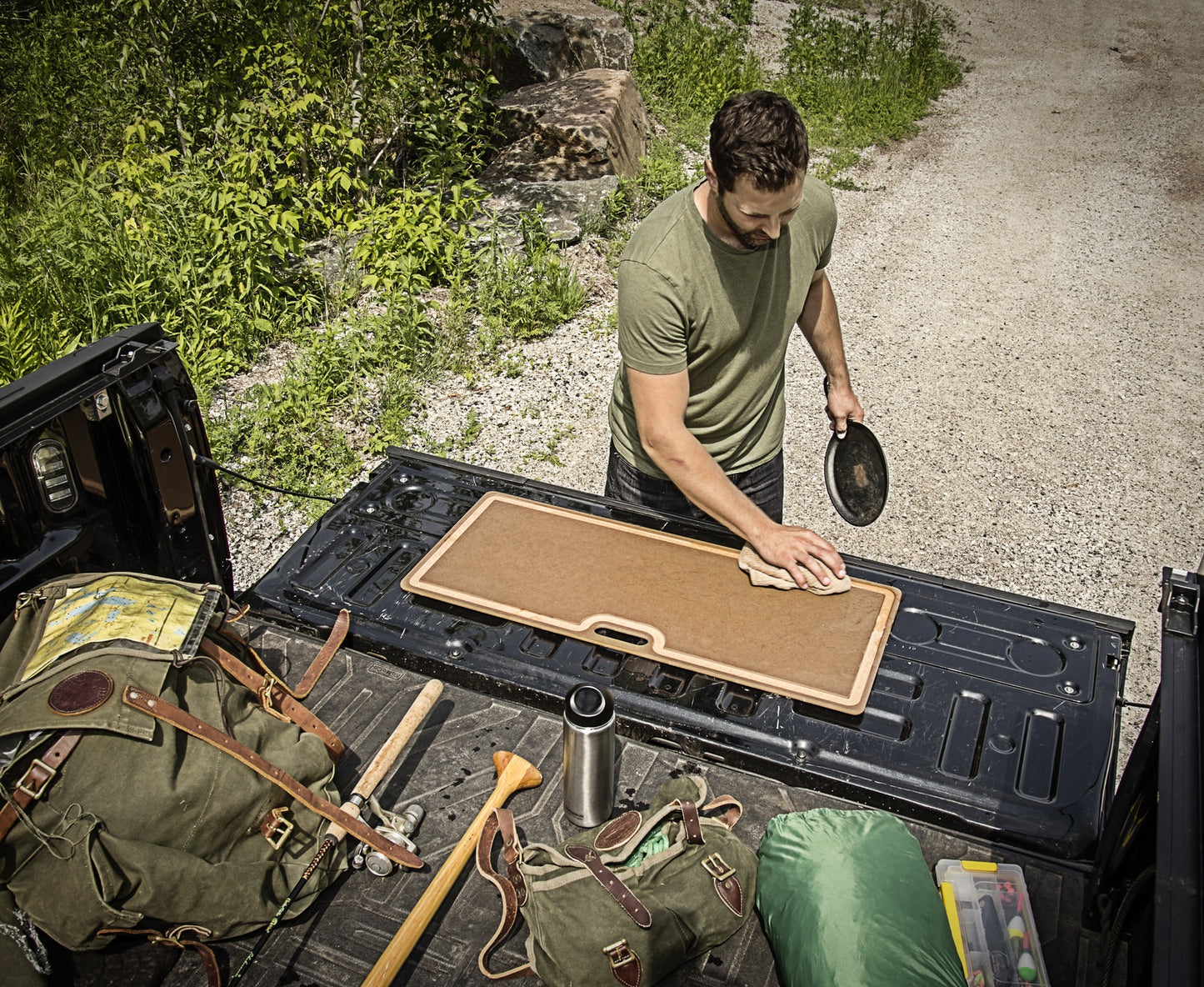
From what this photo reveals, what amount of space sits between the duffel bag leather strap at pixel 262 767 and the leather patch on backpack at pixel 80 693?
4 centimetres

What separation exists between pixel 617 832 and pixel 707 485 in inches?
35.4

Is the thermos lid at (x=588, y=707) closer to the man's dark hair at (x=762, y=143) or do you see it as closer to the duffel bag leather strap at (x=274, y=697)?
the duffel bag leather strap at (x=274, y=697)

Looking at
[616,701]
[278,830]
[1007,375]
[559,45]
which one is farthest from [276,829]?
[559,45]

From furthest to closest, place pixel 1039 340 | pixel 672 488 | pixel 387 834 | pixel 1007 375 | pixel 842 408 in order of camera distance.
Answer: pixel 1039 340, pixel 1007 375, pixel 842 408, pixel 672 488, pixel 387 834

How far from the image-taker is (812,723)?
2080 millimetres

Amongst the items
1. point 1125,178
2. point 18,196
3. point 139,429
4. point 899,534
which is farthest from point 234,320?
point 1125,178

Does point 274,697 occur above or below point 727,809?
above

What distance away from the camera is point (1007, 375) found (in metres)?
5.23

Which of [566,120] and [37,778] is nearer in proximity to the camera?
[37,778]

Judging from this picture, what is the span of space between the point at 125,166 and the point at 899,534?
4414 mm

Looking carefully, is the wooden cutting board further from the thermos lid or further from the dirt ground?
the dirt ground

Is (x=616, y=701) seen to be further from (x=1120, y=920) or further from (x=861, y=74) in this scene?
(x=861, y=74)

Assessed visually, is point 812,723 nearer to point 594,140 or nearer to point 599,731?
point 599,731

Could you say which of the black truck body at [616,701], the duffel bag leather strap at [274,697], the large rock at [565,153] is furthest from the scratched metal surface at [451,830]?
the large rock at [565,153]
